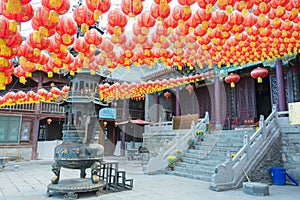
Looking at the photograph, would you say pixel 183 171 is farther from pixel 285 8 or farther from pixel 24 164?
pixel 24 164

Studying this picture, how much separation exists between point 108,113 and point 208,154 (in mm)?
11562

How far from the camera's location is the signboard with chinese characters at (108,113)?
18997 millimetres

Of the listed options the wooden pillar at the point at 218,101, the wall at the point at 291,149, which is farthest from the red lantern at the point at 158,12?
the wooden pillar at the point at 218,101

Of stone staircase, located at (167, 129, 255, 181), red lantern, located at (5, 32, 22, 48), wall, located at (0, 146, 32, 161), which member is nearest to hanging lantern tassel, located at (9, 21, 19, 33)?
red lantern, located at (5, 32, 22, 48)

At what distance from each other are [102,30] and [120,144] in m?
15.2

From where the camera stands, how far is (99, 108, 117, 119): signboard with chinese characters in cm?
1900

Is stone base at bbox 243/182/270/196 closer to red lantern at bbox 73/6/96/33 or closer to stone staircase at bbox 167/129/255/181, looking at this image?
stone staircase at bbox 167/129/255/181

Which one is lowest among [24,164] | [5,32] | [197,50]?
[24,164]

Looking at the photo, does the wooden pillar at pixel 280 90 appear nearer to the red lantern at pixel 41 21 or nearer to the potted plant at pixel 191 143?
the potted plant at pixel 191 143

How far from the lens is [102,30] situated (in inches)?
288

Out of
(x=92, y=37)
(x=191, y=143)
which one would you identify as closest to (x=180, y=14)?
(x=92, y=37)

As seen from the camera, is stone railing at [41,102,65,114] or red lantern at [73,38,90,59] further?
stone railing at [41,102,65,114]

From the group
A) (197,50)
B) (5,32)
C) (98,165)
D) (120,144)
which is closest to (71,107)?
(98,165)

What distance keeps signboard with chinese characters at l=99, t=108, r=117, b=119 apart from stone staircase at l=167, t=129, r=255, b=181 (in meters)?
10.1
